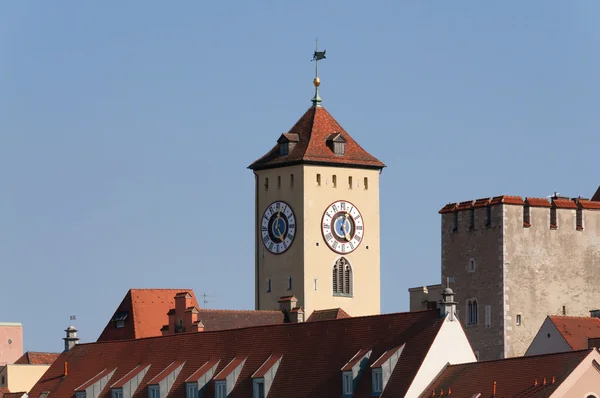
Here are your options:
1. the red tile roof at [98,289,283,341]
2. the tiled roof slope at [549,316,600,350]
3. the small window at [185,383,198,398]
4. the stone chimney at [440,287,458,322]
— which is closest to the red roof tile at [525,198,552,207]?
the tiled roof slope at [549,316,600,350]

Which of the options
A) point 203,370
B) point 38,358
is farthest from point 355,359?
point 38,358

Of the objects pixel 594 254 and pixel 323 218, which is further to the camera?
pixel 323 218

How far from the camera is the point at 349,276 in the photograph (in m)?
133

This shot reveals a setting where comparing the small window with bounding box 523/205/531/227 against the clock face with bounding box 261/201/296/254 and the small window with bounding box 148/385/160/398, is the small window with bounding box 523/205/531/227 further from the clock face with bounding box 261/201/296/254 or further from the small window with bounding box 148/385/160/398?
→ the small window with bounding box 148/385/160/398

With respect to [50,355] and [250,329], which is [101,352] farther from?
[50,355]

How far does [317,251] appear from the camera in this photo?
132000 millimetres

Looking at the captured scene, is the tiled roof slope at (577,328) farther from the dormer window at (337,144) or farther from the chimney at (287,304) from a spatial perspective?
the dormer window at (337,144)

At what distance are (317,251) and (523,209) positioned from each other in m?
17.8

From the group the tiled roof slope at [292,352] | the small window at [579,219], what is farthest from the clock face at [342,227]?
the tiled roof slope at [292,352]

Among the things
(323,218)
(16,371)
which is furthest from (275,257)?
(16,371)

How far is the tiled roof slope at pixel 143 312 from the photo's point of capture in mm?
129625

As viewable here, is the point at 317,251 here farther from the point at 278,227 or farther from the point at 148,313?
the point at 148,313

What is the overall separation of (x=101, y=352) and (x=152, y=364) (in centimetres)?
622

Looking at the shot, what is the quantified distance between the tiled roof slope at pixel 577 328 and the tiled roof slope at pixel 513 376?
1791 cm
